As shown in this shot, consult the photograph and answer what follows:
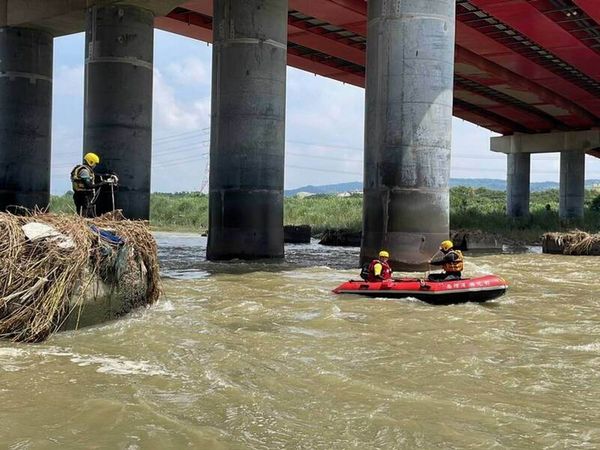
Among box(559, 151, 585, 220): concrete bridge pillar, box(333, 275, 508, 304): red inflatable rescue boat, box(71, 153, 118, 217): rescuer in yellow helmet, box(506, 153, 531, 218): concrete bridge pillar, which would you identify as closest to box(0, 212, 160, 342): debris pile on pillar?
box(71, 153, 118, 217): rescuer in yellow helmet

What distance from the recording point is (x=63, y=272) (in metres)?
7.80

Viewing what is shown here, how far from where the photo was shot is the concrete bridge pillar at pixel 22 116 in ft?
79.3

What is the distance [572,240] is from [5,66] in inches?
830

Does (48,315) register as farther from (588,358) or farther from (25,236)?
(588,358)

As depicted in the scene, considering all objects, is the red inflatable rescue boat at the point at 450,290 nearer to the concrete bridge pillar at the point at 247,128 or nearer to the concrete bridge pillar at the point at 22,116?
the concrete bridge pillar at the point at 247,128

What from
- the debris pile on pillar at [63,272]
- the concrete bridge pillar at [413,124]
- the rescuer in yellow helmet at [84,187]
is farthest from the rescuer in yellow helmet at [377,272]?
the rescuer in yellow helmet at [84,187]

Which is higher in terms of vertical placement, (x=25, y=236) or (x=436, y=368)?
(x=25, y=236)

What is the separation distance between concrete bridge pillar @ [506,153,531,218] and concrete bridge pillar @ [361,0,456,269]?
119ft

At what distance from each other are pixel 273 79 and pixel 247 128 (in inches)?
62.2

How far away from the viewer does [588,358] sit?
7.36 metres

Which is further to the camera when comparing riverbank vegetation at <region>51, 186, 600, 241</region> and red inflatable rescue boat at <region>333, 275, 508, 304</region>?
riverbank vegetation at <region>51, 186, 600, 241</region>

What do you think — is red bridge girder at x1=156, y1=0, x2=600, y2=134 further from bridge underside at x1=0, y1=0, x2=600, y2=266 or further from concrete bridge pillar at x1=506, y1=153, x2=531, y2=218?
concrete bridge pillar at x1=506, y1=153, x2=531, y2=218

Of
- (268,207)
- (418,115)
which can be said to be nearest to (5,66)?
(268,207)

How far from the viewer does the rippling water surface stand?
481 cm
